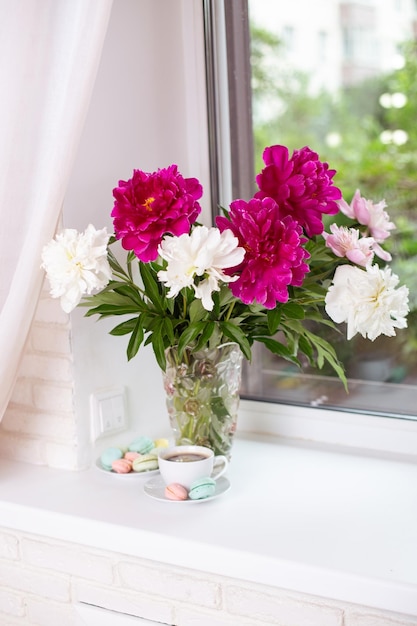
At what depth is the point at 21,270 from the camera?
4.78ft

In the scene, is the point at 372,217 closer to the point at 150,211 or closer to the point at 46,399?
the point at 150,211

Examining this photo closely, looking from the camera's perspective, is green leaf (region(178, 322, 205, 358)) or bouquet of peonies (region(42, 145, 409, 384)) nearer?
bouquet of peonies (region(42, 145, 409, 384))

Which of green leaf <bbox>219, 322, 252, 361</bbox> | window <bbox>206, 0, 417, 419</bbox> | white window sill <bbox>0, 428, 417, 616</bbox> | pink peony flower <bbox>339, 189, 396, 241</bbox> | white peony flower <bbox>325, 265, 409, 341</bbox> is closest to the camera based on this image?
white window sill <bbox>0, 428, 417, 616</bbox>

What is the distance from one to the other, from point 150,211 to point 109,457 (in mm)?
545

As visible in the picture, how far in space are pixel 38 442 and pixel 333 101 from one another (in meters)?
1.75

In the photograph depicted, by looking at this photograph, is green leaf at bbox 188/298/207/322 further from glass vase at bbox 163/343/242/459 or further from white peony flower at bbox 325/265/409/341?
white peony flower at bbox 325/265/409/341

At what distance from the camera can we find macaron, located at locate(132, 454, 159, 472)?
1.61m

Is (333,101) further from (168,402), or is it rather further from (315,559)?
(315,559)

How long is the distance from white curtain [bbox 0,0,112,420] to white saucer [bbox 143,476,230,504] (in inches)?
15.6

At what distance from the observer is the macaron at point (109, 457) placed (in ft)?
5.37

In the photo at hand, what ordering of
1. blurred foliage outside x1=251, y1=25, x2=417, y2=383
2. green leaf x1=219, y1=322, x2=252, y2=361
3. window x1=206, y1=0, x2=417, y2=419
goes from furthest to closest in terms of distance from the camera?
1. blurred foliage outside x1=251, y1=25, x2=417, y2=383
2. window x1=206, y1=0, x2=417, y2=419
3. green leaf x1=219, y1=322, x2=252, y2=361

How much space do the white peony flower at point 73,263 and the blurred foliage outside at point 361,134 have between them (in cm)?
75

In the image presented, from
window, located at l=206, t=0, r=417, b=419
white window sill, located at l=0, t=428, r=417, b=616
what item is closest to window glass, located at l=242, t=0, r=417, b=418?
window, located at l=206, t=0, r=417, b=419

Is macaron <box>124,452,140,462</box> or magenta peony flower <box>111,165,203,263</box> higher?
magenta peony flower <box>111,165,203,263</box>
